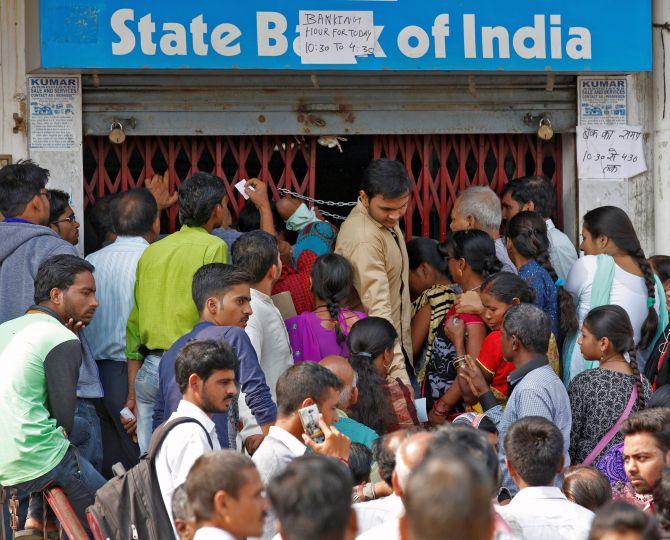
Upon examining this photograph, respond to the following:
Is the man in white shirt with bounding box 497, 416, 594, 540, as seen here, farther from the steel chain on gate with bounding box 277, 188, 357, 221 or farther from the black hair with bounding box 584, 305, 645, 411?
the steel chain on gate with bounding box 277, 188, 357, 221

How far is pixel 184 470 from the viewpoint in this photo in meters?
4.22

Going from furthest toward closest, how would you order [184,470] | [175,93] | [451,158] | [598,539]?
[451,158] < [175,93] < [184,470] < [598,539]

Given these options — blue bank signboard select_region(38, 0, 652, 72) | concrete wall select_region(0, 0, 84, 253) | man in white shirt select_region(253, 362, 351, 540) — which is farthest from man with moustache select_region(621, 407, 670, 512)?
concrete wall select_region(0, 0, 84, 253)

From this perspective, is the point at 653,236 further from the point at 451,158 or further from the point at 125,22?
the point at 125,22

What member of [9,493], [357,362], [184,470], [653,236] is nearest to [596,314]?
[357,362]

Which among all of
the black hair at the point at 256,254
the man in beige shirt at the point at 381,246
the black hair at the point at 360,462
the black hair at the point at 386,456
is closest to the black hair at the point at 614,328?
the man in beige shirt at the point at 381,246

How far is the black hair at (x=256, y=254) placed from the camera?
19.0 ft

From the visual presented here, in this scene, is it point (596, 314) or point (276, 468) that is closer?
point (276, 468)

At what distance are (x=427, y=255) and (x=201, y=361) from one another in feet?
8.80

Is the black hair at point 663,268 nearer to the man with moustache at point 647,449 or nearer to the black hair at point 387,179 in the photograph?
the black hair at point 387,179

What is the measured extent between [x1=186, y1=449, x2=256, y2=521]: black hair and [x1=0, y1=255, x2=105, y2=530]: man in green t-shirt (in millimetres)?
1623

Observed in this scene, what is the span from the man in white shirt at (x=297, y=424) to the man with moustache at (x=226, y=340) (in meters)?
0.39

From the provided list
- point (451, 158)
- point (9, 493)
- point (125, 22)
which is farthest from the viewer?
point (451, 158)

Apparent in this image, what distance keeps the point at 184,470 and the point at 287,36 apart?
3029 mm
